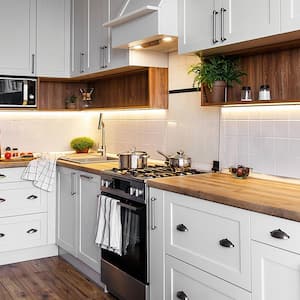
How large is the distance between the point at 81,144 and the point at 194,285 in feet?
8.71

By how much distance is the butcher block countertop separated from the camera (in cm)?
191

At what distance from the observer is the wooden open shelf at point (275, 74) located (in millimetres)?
2531

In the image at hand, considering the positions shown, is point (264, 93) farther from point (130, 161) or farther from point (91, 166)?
point (91, 166)

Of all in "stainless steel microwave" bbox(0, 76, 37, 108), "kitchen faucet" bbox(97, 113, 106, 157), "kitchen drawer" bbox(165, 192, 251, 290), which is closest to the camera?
"kitchen drawer" bbox(165, 192, 251, 290)

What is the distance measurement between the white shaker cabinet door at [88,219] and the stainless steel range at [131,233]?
0.20 metres

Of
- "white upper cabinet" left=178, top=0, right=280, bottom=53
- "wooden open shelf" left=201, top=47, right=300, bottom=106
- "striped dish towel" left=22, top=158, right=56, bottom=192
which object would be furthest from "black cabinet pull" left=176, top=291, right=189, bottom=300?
"striped dish towel" left=22, top=158, right=56, bottom=192

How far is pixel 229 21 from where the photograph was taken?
247 cm

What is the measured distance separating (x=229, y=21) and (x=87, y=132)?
288 cm

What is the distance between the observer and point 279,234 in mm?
1854

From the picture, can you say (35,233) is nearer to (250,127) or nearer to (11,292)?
(11,292)

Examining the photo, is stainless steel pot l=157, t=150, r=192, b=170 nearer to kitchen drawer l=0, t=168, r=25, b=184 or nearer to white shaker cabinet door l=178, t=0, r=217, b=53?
white shaker cabinet door l=178, t=0, r=217, b=53

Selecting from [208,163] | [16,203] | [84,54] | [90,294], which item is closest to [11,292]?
[90,294]

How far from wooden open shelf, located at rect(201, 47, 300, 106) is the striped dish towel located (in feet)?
6.71

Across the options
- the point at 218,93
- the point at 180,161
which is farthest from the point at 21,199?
the point at 218,93
